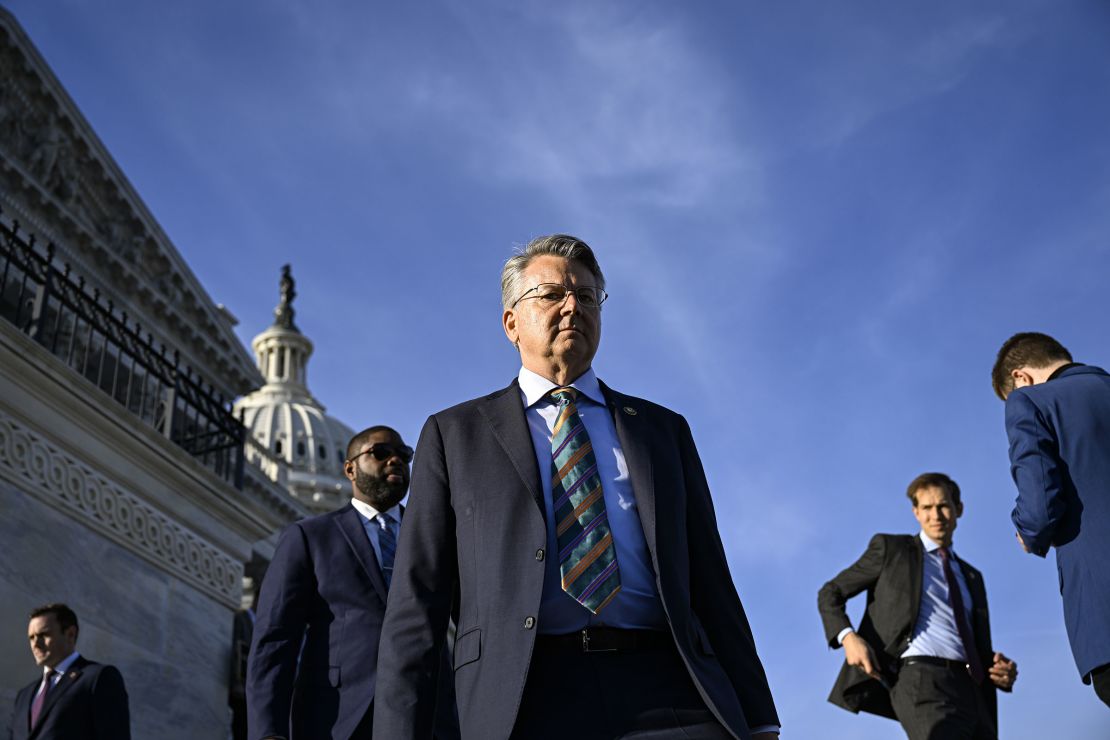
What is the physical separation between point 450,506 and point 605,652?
0.61 metres

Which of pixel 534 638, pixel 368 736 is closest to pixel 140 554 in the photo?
pixel 368 736

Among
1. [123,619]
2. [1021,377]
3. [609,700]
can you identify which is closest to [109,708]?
[123,619]

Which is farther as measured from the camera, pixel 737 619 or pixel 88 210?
pixel 88 210

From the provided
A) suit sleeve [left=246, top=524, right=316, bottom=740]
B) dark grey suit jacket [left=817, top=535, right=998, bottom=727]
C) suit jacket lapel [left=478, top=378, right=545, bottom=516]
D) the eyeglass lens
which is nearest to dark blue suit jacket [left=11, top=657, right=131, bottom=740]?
suit sleeve [left=246, top=524, right=316, bottom=740]

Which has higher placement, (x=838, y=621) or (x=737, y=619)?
(x=838, y=621)

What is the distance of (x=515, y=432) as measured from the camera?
3.23 meters

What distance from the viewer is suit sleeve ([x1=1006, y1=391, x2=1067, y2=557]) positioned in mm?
4480

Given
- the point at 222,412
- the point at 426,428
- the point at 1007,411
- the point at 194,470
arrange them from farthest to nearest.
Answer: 1. the point at 222,412
2. the point at 194,470
3. the point at 1007,411
4. the point at 426,428

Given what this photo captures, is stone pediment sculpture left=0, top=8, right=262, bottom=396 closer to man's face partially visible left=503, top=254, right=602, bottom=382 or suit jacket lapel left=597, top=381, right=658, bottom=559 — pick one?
man's face partially visible left=503, top=254, right=602, bottom=382

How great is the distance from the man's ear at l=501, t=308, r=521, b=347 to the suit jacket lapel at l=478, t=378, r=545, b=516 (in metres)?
0.19

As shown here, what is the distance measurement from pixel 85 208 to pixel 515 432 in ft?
101

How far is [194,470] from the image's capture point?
10.1 m

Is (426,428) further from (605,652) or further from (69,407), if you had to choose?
(69,407)

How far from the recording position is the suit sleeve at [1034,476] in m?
4.48
